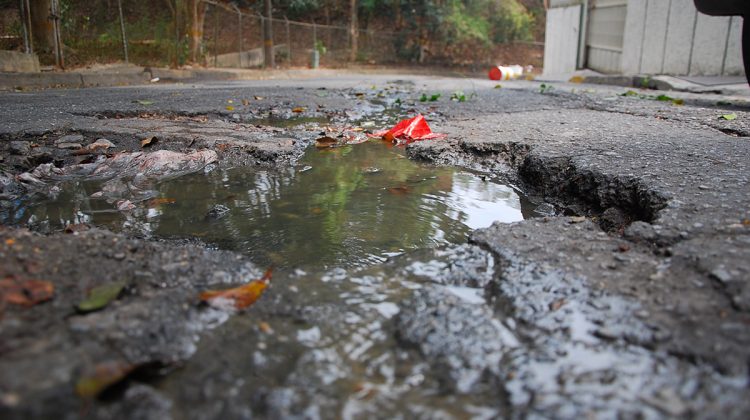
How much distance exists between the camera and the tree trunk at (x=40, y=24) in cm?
1020

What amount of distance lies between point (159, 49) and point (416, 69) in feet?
37.9

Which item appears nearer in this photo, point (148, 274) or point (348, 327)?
point (348, 327)

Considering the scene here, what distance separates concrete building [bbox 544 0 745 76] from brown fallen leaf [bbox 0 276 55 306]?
8836mm

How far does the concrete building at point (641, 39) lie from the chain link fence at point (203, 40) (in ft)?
29.2

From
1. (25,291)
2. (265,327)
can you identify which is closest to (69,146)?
(25,291)

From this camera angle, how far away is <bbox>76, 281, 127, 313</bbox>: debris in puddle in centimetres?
117

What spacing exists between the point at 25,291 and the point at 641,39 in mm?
10407

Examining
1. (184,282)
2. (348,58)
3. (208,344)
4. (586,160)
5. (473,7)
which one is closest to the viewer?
(208,344)

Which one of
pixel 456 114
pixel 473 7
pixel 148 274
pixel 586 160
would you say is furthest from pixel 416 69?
pixel 148 274

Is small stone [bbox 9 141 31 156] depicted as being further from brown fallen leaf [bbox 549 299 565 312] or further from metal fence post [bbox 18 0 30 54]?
metal fence post [bbox 18 0 30 54]

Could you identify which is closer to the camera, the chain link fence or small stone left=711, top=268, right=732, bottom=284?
small stone left=711, top=268, right=732, bottom=284

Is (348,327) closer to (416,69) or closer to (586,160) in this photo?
(586,160)

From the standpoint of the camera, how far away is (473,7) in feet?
81.4

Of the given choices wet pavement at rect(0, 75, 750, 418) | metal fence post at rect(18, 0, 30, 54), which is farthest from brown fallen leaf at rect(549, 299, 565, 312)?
metal fence post at rect(18, 0, 30, 54)
